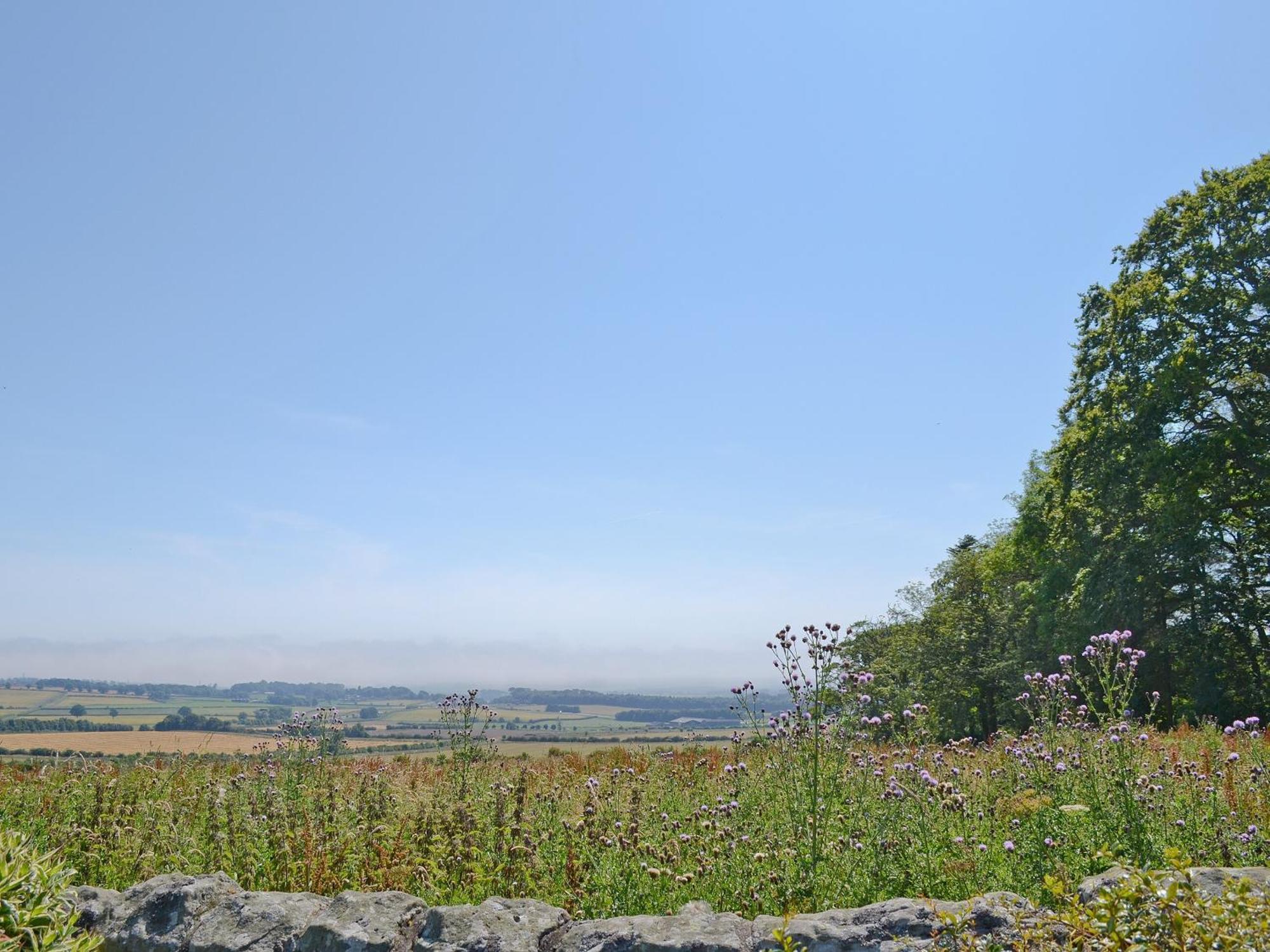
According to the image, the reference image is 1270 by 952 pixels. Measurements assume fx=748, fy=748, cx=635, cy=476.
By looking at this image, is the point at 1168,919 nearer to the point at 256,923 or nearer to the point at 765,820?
the point at 765,820

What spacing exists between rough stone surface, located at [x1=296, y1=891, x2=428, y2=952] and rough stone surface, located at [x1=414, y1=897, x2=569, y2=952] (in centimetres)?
13

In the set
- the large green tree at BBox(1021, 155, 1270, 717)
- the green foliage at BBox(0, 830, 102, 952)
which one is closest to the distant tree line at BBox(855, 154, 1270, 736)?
the large green tree at BBox(1021, 155, 1270, 717)

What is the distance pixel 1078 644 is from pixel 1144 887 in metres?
21.8

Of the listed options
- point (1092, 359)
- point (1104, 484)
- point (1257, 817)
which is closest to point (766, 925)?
point (1257, 817)

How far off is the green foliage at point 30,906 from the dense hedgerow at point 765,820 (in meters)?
3.09

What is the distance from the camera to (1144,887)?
3.06 metres

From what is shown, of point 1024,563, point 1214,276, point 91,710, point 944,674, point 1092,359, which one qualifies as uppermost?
point 1214,276

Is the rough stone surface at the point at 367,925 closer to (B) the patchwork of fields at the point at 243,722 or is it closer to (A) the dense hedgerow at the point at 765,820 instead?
(A) the dense hedgerow at the point at 765,820

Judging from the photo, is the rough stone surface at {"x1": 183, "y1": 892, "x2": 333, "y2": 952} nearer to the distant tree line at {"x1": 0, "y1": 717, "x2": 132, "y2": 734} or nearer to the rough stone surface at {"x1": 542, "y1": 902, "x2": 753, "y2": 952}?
the rough stone surface at {"x1": 542, "y1": 902, "x2": 753, "y2": 952}

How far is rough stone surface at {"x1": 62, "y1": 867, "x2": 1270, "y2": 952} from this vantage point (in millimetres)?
3990

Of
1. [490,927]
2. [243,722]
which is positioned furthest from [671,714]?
[490,927]

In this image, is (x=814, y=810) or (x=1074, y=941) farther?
(x=814, y=810)

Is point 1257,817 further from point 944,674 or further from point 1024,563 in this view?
point 944,674

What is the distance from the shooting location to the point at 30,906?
306cm
